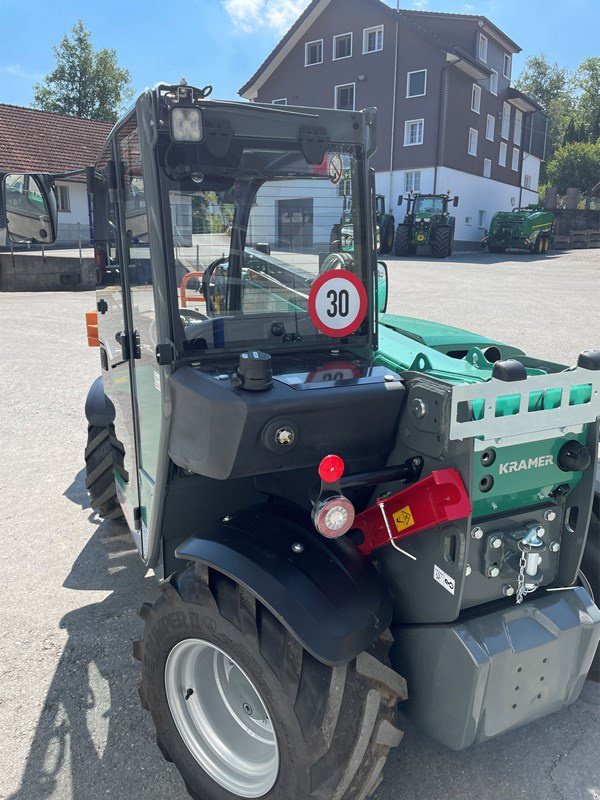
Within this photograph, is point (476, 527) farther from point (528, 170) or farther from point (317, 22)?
point (528, 170)

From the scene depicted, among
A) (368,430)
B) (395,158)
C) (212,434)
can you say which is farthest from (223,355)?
(395,158)

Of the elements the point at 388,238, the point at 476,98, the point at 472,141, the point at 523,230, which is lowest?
the point at 388,238

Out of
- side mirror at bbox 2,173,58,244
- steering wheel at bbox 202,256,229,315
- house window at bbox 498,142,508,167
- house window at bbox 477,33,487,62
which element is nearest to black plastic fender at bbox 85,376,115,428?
side mirror at bbox 2,173,58,244

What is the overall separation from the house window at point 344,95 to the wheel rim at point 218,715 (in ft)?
112

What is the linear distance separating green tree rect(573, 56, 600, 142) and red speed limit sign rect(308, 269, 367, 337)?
65.5 m

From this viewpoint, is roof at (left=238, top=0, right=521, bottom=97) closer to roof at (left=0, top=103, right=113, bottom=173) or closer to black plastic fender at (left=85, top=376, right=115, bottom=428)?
roof at (left=0, top=103, right=113, bottom=173)

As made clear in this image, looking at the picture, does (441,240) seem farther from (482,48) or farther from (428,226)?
(482,48)

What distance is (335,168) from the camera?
2662 millimetres

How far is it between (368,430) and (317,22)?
36.5 meters

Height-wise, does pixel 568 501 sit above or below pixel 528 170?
below

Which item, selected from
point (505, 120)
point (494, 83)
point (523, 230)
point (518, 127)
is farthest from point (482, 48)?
point (523, 230)

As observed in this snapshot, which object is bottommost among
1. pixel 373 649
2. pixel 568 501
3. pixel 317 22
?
pixel 373 649

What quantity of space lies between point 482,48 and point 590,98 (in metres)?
34.8

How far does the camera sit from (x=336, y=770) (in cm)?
196
